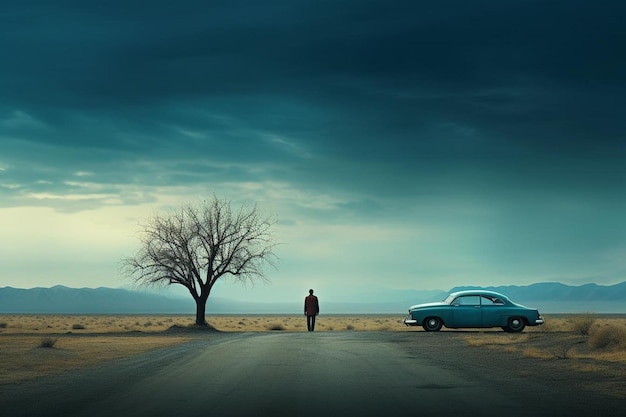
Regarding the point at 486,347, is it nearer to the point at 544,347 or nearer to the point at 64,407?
the point at 544,347

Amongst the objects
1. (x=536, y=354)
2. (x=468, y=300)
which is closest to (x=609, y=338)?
(x=536, y=354)

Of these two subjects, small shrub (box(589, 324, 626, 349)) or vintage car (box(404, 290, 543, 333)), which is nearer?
small shrub (box(589, 324, 626, 349))

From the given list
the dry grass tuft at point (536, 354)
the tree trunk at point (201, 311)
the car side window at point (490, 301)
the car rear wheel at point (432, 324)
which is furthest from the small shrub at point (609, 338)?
the tree trunk at point (201, 311)

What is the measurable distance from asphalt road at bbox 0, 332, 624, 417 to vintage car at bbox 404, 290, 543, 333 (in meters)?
12.2

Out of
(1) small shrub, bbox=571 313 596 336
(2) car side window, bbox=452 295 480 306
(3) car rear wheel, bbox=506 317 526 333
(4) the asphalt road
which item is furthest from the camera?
(2) car side window, bbox=452 295 480 306

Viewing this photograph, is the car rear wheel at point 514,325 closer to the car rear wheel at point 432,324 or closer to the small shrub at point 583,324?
the small shrub at point 583,324

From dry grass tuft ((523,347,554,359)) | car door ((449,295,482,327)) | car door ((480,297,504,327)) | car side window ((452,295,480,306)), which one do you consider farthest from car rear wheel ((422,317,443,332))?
dry grass tuft ((523,347,554,359))

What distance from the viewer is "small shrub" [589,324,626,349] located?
2569 cm

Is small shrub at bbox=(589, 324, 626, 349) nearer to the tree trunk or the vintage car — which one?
the vintage car

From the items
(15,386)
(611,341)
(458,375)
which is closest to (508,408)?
(458,375)

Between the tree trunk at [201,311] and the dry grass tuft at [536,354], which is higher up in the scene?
the tree trunk at [201,311]

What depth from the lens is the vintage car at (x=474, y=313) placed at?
36.0 meters

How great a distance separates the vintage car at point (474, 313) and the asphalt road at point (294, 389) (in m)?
12.2

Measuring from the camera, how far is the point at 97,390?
15344mm
